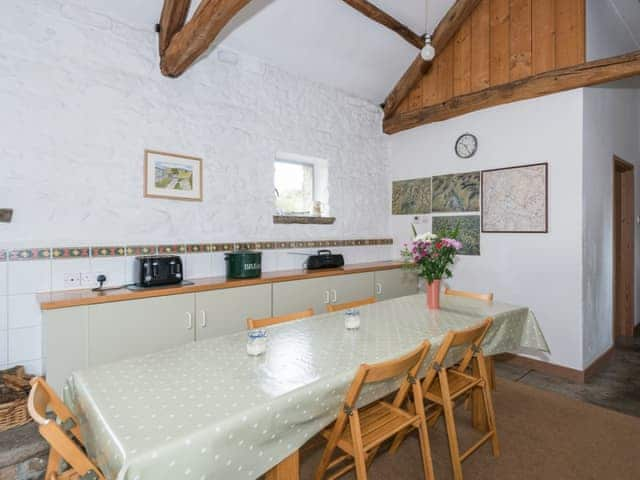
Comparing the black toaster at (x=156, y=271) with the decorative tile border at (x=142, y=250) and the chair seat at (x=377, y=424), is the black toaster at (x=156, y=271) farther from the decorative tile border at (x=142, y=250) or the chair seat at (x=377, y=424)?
the chair seat at (x=377, y=424)

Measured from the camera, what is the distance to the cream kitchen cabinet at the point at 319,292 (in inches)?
128

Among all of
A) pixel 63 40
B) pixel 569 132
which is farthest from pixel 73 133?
pixel 569 132

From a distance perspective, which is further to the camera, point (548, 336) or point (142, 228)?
point (548, 336)

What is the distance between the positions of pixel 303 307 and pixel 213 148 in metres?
1.70

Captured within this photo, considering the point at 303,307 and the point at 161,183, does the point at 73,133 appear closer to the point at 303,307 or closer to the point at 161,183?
the point at 161,183

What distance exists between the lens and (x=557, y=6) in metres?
3.37

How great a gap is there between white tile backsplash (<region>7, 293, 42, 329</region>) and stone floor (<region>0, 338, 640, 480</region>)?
0.66m

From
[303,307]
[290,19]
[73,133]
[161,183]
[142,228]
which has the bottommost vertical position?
[303,307]

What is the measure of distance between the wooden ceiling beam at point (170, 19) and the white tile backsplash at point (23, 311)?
2.14 m

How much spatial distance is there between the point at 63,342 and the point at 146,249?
38.2 inches

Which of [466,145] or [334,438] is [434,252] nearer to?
[334,438]

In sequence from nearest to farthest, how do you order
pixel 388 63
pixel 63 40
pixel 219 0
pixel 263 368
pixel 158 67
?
pixel 263 368 → pixel 219 0 → pixel 63 40 → pixel 158 67 → pixel 388 63

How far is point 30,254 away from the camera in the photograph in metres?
2.48

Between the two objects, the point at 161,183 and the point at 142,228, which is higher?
the point at 161,183
